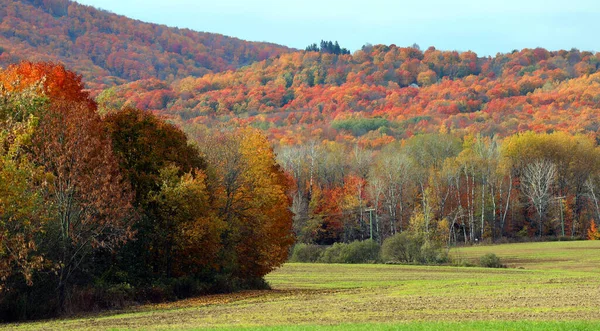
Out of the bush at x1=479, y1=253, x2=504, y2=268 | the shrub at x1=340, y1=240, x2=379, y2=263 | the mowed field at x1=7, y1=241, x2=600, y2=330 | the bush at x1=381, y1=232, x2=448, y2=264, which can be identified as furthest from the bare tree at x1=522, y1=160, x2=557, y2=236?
the mowed field at x1=7, y1=241, x2=600, y2=330

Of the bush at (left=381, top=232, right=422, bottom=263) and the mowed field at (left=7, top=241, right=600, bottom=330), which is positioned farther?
the bush at (left=381, top=232, right=422, bottom=263)

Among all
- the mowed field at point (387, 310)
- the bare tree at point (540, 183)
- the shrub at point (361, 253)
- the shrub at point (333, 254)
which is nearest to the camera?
the mowed field at point (387, 310)

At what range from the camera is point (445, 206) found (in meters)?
118

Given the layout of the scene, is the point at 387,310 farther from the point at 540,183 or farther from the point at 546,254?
the point at 540,183

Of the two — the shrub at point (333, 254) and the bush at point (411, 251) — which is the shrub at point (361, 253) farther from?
the bush at point (411, 251)

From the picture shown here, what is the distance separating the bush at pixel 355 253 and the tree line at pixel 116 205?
32.8m

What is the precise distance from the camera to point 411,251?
84562 mm

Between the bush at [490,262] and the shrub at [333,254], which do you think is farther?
the shrub at [333,254]

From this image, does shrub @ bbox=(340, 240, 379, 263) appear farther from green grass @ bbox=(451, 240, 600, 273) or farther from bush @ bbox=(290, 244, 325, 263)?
green grass @ bbox=(451, 240, 600, 273)

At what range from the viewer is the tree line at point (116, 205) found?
33.4m

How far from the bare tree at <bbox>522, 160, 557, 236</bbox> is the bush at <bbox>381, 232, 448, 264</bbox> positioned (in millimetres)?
36864

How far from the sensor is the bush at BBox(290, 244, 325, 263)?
3723 inches

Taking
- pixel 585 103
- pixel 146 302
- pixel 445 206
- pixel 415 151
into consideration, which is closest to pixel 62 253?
pixel 146 302

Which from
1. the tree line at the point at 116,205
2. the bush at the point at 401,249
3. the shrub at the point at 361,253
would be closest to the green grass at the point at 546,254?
the bush at the point at 401,249
